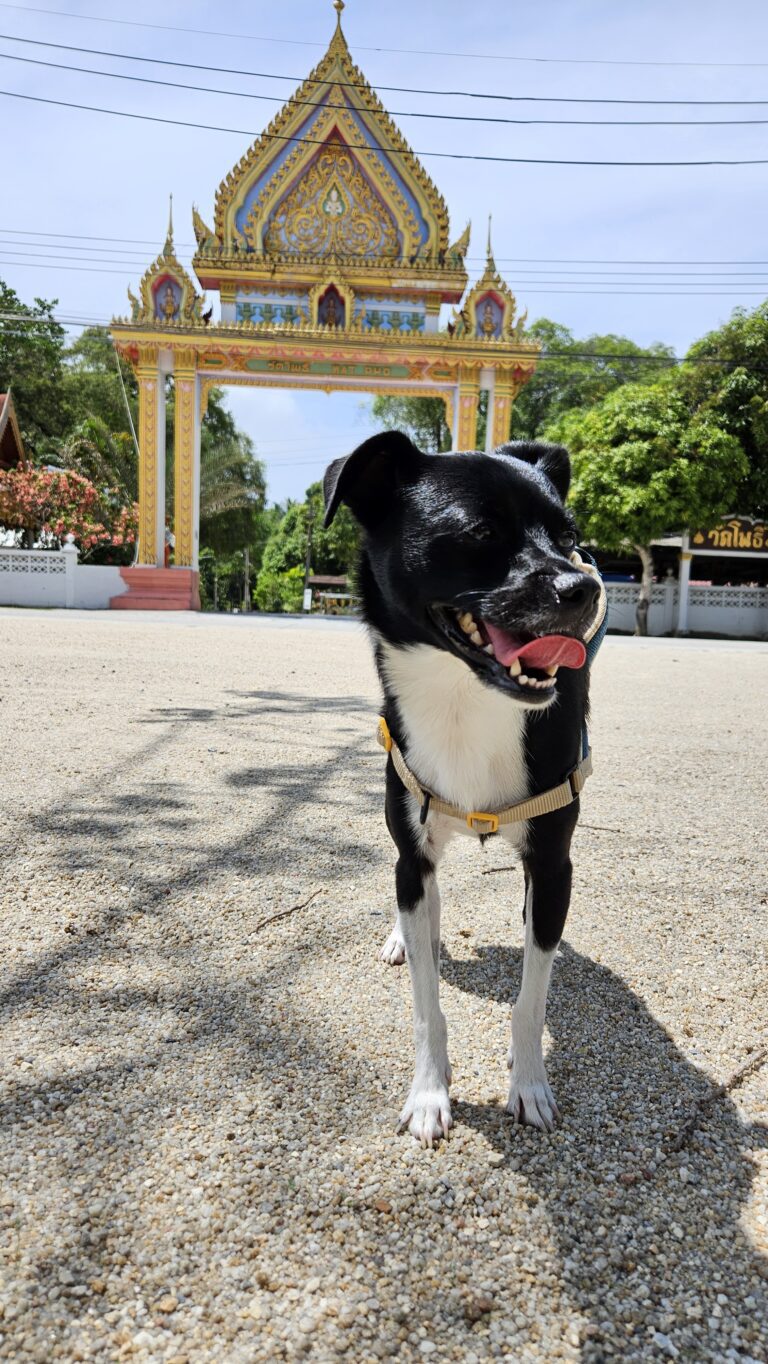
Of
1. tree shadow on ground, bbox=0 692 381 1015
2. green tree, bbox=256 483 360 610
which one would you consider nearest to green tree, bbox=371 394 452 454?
green tree, bbox=256 483 360 610

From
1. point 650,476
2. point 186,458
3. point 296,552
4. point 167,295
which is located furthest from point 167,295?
point 296,552

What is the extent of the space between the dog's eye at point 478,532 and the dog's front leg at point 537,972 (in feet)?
2.20

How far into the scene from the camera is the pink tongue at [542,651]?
164 centimetres

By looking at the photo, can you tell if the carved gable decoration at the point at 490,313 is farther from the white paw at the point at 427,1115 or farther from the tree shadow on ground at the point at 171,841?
the white paw at the point at 427,1115

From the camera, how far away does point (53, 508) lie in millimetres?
21922

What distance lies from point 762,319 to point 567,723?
2564cm

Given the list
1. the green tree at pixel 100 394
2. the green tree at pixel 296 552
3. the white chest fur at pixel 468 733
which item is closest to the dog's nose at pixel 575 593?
the white chest fur at pixel 468 733

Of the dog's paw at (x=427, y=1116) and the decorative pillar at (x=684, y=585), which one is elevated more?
the decorative pillar at (x=684, y=585)

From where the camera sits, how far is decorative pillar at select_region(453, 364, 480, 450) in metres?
20.8

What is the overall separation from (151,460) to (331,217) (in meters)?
7.54

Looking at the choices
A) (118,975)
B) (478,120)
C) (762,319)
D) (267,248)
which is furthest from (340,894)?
(762,319)

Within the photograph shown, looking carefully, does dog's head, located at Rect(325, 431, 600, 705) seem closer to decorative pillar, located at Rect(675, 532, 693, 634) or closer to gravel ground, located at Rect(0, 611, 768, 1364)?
gravel ground, located at Rect(0, 611, 768, 1364)

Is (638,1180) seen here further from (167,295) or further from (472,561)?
(167,295)

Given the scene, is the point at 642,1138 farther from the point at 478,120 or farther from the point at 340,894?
the point at 478,120
